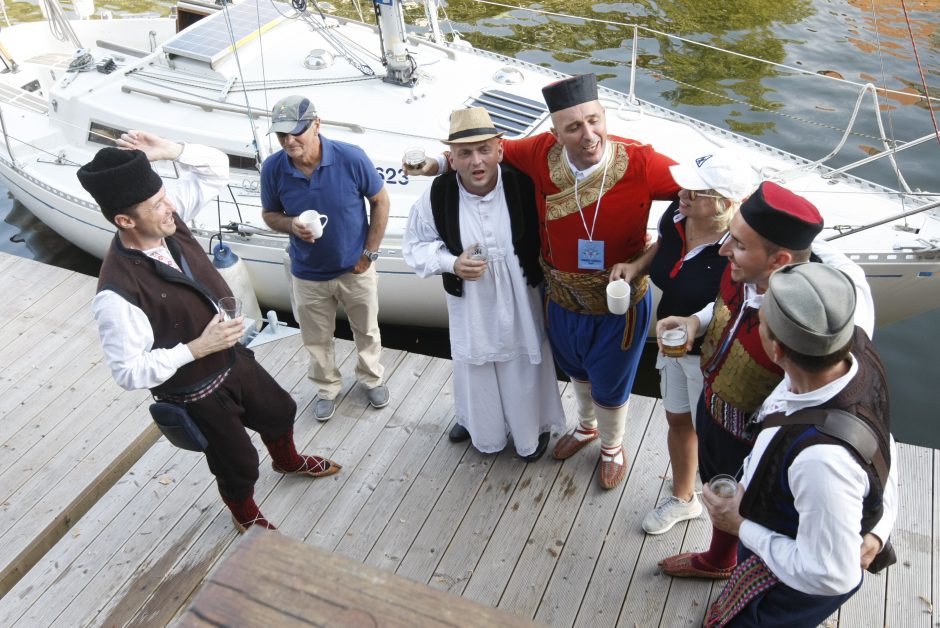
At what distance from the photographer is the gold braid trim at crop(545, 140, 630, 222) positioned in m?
2.68

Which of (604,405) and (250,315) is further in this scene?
(250,315)

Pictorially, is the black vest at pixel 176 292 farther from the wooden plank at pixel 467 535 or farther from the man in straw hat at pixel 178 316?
the wooden plank at pixel 467 535

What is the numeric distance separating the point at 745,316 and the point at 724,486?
500 mm

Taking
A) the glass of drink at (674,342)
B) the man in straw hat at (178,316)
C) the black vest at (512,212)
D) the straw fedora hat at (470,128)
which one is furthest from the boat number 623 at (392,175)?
the glass of drink at (674,342)

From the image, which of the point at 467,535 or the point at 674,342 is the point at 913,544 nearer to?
the point at 674,342

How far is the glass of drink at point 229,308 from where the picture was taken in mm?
2678

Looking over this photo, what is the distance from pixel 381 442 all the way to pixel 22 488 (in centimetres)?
179

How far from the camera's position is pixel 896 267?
4.83m

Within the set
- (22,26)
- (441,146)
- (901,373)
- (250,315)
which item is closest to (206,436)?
(250,315)

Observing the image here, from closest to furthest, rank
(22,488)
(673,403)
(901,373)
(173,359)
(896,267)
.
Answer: (173,359) → (673,403) → (22,488) → (896,267) → (901,373)

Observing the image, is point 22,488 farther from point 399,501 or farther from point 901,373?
point 901,373

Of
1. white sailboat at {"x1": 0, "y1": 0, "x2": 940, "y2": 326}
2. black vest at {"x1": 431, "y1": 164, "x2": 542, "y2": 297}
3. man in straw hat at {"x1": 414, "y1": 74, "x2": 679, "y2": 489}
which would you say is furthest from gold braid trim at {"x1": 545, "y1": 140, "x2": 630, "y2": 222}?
white sailboat at {"x1": 0, "y1": 0, "x2": 940, "y2": 326}

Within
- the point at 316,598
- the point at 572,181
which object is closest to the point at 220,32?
the point at 572,181

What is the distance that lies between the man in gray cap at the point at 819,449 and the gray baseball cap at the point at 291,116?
87.2 inches
